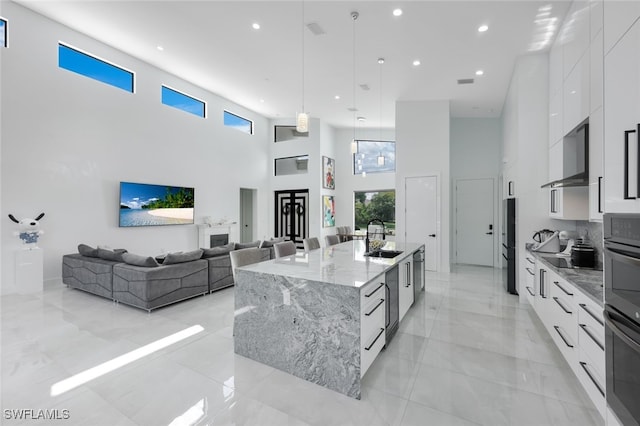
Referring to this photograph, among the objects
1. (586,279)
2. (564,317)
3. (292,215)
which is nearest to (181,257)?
(564,317)

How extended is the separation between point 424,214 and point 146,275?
543cm

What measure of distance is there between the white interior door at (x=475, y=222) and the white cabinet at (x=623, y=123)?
228 inches

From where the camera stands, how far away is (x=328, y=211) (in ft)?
32.5

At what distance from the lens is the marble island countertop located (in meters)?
2.27

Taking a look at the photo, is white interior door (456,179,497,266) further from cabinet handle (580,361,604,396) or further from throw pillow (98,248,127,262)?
throw pillow (98,248,127,262)

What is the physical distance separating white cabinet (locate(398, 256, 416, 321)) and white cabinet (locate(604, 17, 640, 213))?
1.95 m

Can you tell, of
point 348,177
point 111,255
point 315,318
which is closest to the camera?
point 315,318

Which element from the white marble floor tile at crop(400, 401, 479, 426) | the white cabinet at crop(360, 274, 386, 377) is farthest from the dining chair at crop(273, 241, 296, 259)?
the white marble floor tile at crop(400, 401, 479, 426)

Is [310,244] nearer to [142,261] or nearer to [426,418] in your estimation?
[142,261]

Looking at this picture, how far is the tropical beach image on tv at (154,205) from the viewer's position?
20.0ft

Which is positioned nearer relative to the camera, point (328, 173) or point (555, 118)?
point (555, 118)

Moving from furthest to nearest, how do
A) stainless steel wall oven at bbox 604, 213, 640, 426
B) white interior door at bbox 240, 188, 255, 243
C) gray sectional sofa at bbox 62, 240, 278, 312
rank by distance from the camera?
1. white interior door at bbox 240, 188, 255, 243
2. gray sectional sofa at bbox 62, 240, 278, 312
3. stainless steel wall oven at bbox 604, 213, 640, 426

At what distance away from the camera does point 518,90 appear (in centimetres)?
450

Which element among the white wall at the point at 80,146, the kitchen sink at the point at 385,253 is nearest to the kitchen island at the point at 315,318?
the kitchen sink at the point at 385,253
